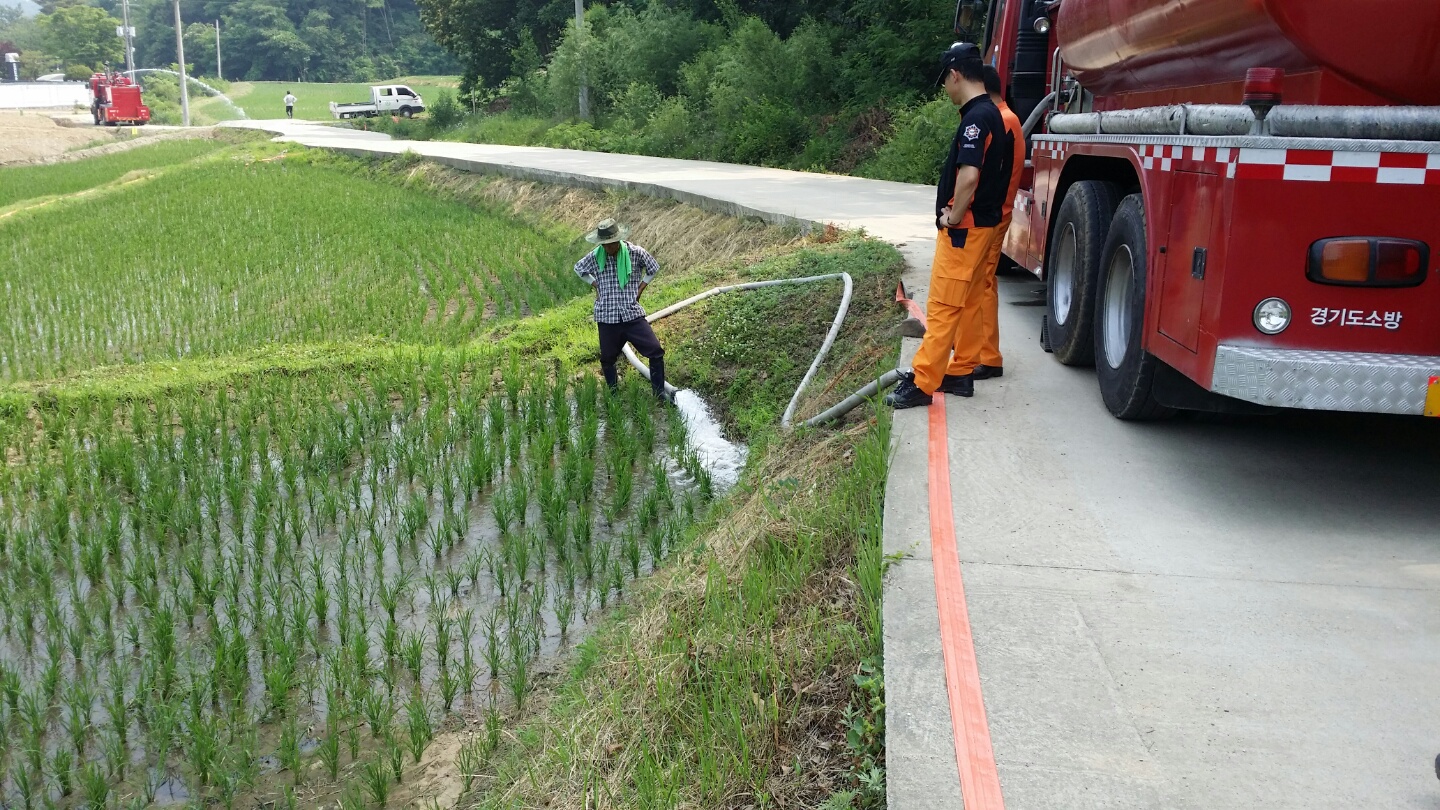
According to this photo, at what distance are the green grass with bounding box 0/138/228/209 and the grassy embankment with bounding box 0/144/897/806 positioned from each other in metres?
17.1

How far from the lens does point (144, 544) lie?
5.96 meters

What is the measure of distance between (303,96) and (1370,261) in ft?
291

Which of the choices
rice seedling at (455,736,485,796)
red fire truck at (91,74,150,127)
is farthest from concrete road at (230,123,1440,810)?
red fire truck at (91,74,150,127)

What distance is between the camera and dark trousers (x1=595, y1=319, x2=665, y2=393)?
27.2ft

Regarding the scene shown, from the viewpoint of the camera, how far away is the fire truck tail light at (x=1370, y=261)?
4023mm

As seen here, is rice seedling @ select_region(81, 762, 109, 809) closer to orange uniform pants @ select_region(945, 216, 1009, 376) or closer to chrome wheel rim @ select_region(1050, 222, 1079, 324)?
orange uniform pants @ select_region(945, 216, 1009, 376)

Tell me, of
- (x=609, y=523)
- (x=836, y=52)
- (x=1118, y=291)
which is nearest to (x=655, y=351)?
(x=609, y=523)

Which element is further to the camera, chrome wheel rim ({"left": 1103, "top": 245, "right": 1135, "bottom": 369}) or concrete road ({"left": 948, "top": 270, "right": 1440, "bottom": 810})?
chrome wheel rim ({"left": 1103, "top": 245, "right": 1135, "bottom": 369})

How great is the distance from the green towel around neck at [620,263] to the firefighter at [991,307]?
279cm

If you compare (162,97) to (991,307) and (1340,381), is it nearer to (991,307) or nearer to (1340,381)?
(991,307)

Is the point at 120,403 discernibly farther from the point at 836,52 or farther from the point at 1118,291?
the point at 836,52

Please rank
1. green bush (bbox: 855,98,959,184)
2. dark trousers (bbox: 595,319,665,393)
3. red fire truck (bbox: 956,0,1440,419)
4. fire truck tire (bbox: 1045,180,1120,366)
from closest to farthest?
red fire truck (bbox: 956,0,1440,419)
fire truck tire (bbox: 1045,180,1120,366)
dark trousers (bbox: 595,319,665,393)
green bush (bbox: 855,98,959,184)

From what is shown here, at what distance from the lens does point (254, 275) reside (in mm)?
13625

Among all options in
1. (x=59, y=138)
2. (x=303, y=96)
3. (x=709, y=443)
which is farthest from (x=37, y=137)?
(x=709, y=443)
